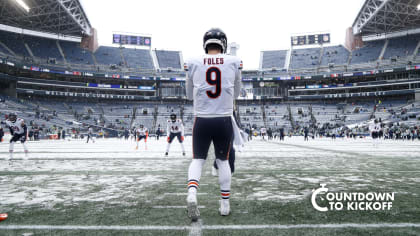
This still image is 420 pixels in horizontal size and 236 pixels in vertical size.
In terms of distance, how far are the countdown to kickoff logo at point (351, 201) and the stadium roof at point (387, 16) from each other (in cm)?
4530

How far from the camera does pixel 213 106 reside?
307 centimetres

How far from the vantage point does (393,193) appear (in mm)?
3592

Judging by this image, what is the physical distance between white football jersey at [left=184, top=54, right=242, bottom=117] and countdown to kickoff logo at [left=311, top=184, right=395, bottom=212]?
5.27 feet

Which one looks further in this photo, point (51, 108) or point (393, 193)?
point (51, 108)

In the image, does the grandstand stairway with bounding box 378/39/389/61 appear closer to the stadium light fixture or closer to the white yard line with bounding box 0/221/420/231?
the white yard line with bounding box 0/221/420/231

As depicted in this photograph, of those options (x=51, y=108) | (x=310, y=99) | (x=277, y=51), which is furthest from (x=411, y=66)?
(x=51, y=108)

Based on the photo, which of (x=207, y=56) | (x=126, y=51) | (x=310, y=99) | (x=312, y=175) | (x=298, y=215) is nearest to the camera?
(x=298, y=215)

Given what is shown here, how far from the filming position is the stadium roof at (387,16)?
1636 inches

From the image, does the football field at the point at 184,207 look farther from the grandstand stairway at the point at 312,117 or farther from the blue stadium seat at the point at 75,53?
the blue stadium seat at the point at 75,53

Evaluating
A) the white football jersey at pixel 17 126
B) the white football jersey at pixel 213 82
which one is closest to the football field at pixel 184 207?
the white football jersey at pixel 213 82

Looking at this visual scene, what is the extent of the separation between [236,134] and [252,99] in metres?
58.7

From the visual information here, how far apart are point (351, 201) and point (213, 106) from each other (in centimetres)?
215

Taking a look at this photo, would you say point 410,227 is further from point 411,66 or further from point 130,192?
point 411,66

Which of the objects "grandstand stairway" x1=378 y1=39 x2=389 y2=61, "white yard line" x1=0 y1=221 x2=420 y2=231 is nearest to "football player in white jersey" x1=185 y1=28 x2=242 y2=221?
"white yard line" x1=0 y1=221 x2=420 y2=231
